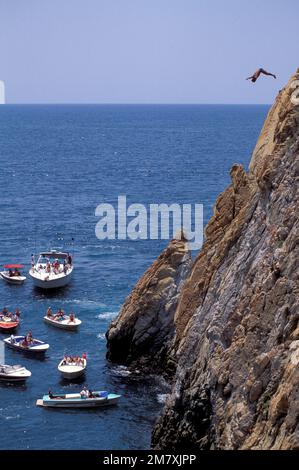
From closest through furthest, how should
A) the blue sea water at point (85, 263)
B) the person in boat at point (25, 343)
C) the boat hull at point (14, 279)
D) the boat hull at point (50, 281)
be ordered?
the blue sea water at point (85, 263) → the person in boat at point (25, 343) → the boat hull at point (50, 281) → the boat hull at point (14, 279)

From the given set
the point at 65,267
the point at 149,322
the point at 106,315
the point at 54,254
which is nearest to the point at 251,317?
the point at 149,322

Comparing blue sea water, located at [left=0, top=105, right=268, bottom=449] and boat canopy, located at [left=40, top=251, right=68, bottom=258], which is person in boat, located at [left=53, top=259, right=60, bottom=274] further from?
boat canopy, located at [left=40, top=251, right=68, bottom=258]

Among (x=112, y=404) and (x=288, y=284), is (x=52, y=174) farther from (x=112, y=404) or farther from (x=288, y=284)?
(x=288, y=284)

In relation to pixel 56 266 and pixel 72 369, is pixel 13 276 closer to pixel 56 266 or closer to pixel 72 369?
pixel 56 266

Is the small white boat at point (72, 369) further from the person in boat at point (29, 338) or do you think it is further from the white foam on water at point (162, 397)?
the white foam on water at point (162, 397)

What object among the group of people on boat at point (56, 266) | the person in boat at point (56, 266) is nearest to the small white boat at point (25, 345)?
the person in boat at point (56, 266)

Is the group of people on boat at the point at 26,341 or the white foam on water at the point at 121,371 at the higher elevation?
the group of people on boat at the point at 26,341

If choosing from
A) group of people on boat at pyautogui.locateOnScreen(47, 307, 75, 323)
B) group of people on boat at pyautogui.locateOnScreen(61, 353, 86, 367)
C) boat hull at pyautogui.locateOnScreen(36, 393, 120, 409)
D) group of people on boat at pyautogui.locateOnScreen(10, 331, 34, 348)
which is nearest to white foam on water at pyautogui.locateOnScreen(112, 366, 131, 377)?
group of people on boat at pyautogui.locateOnScreen(61, 353, 86, 367)
